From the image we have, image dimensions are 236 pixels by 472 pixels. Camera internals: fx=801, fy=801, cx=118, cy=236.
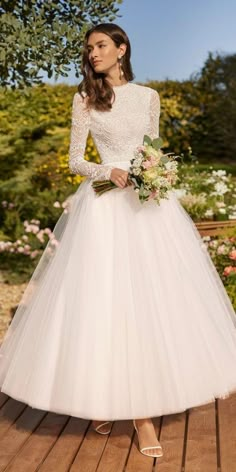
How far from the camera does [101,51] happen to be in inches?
179

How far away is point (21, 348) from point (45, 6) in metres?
4.55

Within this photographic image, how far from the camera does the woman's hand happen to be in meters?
4.31

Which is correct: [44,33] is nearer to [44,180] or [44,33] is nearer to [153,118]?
[153,118]

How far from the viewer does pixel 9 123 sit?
1400cm

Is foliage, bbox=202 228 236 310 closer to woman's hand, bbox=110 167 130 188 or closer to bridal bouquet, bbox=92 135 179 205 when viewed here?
bridal bouquet, bbox=92 135 179 205

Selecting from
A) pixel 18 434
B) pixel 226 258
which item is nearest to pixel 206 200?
pixel 226 258

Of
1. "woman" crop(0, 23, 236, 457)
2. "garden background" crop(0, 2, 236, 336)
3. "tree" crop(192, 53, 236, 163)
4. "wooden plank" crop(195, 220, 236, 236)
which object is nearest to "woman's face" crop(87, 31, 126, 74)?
"woman" crop(0, 23, 236, 457)

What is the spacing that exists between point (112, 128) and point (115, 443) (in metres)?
1.77

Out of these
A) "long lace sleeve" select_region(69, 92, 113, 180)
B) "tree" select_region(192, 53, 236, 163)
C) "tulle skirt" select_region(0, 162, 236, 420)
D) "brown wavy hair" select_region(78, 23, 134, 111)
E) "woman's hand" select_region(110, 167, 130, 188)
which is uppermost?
"brown wavy hair" select_region(78, 23, 134, 111)

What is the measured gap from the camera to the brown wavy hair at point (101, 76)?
454 cm

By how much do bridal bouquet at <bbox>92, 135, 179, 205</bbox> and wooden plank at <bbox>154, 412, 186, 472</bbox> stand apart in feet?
4.42

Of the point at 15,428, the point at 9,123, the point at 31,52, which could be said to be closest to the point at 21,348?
the point at 15,428

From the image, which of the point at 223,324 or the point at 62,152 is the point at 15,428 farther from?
the point at 62,152

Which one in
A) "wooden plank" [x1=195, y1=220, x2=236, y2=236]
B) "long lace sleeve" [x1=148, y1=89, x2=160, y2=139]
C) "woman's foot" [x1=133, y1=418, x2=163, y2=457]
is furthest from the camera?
"wooden plank" [x1=195, y1=220, x2=236, y2=236]
